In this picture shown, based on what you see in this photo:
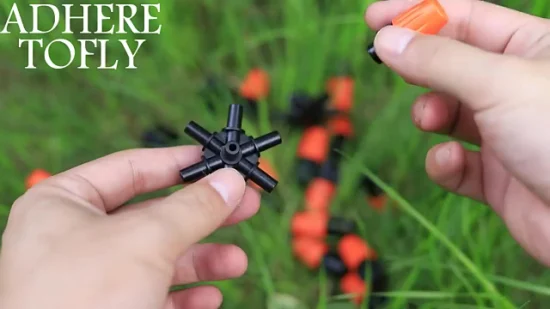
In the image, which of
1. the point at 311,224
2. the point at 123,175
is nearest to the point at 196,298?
the point at 123,175

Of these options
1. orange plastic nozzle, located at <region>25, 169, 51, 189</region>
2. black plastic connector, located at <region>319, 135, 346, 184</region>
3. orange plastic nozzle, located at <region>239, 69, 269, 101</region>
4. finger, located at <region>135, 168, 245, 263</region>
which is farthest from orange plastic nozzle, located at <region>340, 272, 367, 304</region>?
orange plastic nozzle, located at <region>25, 169, 51, 189</region>

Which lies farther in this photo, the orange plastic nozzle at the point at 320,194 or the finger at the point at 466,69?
the orange plastic nozzle at the point at 320,194

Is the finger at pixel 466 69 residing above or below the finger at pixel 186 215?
above

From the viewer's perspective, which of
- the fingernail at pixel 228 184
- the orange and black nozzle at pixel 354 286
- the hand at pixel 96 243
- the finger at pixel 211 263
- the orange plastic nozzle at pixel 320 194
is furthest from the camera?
the orange plastic nozzle at pixel 320 194

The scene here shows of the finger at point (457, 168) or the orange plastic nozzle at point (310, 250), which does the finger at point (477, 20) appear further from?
the orange plastic nozzle at point (310, 250)

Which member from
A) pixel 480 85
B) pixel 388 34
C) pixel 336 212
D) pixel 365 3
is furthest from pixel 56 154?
pixel 480 85

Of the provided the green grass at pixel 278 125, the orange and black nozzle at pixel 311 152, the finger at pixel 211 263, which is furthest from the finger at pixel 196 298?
the orange and black nozzle at pixel 311 152

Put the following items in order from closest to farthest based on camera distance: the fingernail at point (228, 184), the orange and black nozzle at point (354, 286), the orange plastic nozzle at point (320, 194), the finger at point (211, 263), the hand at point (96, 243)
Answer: the hand at point (96, 243), the fingernail at point (228, 184), the finger at point (211, 263), the orange and black nozzle at point (354, 286), the orange plastic nozzle at point (320, 194)

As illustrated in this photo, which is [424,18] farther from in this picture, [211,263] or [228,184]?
[211,263]
